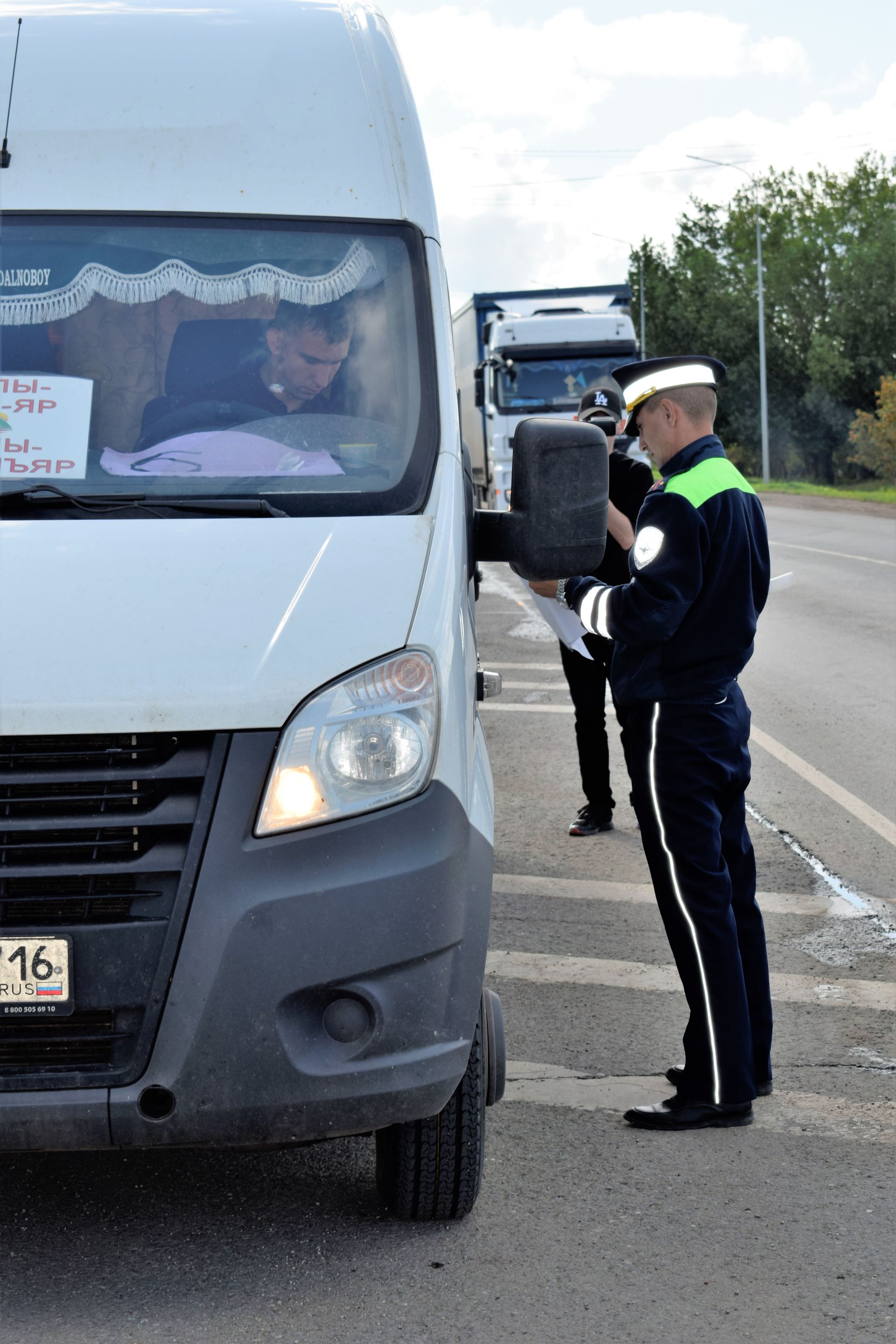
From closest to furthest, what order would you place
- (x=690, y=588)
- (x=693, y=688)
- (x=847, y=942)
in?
(x=690, y=588), (x=693, y=688), (x=847, y=942)

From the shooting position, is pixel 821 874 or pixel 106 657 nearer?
pixel 106 657

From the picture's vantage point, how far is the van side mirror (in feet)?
12.1

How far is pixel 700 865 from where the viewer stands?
4293 mm

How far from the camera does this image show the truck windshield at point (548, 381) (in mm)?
25297

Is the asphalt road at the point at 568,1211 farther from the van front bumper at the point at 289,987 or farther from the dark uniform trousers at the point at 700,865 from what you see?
the van front bumper at the point at 289,987

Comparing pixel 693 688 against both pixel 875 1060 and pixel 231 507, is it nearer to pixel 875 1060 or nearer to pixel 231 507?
pixel 875 1060

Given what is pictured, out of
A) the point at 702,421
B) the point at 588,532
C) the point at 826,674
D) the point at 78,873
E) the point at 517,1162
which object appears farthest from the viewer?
the point at 826,674

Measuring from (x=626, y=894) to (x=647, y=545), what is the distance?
2.69 metres

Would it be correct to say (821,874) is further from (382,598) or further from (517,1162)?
(382,598)

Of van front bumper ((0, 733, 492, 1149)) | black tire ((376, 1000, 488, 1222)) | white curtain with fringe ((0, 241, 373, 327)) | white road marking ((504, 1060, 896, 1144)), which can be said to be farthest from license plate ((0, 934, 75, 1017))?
white road marking ((504, 1060, 896, 1144))

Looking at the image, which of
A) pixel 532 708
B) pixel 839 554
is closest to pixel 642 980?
pixel 532 708

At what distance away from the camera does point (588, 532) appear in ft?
12.3

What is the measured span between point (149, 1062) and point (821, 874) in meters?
4.31

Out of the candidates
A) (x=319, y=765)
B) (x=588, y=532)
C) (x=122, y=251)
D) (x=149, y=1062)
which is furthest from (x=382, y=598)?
(x=122, y=251)
